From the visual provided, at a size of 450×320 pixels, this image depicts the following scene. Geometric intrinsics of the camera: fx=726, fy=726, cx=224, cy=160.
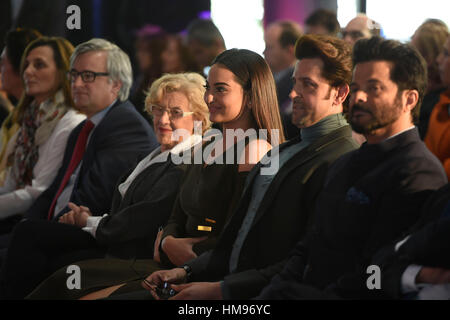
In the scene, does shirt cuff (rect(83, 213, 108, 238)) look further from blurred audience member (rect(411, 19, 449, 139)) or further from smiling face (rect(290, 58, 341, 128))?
blurred audience member (rect(411, 19, 449, 139))

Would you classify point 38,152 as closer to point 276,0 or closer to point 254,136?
point 254,136

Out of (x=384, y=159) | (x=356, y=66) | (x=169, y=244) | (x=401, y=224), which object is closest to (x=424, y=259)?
(x=401, y=224)

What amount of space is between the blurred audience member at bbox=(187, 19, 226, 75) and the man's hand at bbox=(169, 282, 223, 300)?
124 inches

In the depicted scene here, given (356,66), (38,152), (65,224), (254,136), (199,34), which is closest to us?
(356,66)

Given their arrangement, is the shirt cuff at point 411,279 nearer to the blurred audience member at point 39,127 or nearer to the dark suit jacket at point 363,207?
the dark suit jacket at point 363,207

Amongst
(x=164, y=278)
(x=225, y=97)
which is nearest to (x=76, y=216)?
(x=164, y=278)

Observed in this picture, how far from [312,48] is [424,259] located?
99 centimetres

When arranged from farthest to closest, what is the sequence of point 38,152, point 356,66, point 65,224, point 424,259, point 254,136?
1. point 38,152
2. point 65,224
3. point 254,136
4. point 356,66
5. point 424,259

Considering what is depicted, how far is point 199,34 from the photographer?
624 centimetres

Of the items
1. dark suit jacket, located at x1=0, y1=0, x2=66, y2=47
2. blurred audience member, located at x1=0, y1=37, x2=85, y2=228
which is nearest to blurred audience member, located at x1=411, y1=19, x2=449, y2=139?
blurred audience member, located at x1=0, y1=37, x2=85, y2=228

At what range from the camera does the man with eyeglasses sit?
4.09 m

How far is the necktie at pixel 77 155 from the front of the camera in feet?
14.0
